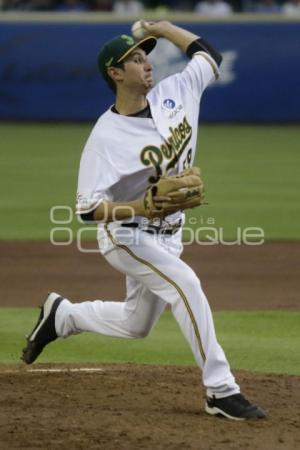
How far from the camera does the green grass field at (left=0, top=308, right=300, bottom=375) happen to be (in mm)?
7289

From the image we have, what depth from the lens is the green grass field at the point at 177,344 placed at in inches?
287

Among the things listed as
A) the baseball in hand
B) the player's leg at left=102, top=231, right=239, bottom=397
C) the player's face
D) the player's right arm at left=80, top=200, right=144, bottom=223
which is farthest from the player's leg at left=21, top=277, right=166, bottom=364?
the baseball in hand

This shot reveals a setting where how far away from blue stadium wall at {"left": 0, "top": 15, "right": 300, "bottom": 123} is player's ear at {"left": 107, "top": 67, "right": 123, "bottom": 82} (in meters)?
13.5

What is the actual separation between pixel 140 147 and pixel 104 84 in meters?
14.0

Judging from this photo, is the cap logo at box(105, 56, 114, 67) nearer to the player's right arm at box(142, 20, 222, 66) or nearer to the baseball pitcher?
the baseball pitcher

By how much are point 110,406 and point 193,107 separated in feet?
5.27

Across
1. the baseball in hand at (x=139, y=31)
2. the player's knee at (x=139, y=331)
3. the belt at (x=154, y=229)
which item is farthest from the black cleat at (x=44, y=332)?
the baseball in hand at (x=139, y=31)

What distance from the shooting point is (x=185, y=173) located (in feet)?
18.7

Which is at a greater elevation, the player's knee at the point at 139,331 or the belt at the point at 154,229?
the belt at the point at 154,229

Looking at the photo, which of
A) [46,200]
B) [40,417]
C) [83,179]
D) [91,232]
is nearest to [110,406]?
[40,417]

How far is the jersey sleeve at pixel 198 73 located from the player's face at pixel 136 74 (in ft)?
1.18

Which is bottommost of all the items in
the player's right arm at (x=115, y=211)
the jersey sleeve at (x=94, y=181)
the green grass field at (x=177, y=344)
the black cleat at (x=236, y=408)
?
the green grass field at (x=177, y=344)

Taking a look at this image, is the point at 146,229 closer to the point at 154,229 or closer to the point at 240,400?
the point at 154,229

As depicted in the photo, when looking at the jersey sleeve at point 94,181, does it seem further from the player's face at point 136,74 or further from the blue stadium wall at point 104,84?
the blue stadium wall at point 104,84
